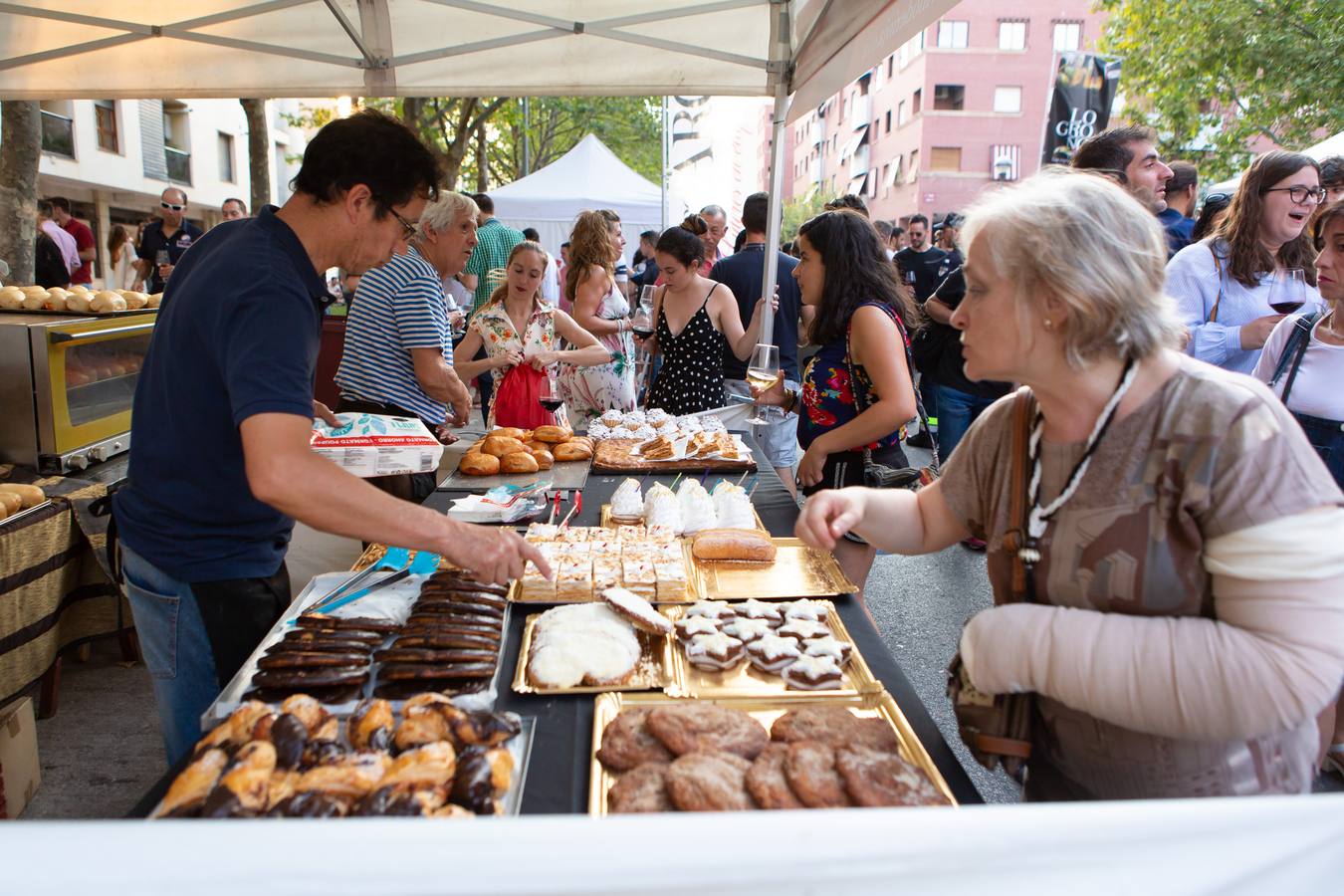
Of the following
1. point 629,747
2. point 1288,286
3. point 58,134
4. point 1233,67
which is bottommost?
point 629,747

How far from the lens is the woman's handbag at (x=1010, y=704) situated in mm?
1469

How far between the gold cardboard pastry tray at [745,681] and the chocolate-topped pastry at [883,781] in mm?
312

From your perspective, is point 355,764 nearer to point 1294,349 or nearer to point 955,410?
point 1294,349

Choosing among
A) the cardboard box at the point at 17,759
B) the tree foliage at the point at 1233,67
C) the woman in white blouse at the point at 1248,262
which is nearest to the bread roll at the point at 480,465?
the cardboard box at the point at 17,759

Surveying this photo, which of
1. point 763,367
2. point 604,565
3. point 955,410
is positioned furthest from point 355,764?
point 955,410

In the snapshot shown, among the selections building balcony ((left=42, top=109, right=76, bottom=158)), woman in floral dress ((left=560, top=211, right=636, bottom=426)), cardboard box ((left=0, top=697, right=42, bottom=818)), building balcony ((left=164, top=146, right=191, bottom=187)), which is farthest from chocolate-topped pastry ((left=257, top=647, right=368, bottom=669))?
building balcony ((left=164, top=146, right=191, bottom=187))

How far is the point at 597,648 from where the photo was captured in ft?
6.27

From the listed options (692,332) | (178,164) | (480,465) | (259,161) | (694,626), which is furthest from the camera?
(178,164)

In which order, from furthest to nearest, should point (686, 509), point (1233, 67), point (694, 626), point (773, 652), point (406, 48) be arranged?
point (1233, 67), point (406, 48), point (686, 509), point (694, 626), point (773, 652)

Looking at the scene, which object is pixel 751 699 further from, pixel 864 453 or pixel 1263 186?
pixel 1263 186

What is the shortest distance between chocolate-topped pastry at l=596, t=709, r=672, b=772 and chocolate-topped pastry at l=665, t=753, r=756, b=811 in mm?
88

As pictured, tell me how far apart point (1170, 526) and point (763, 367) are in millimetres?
3865

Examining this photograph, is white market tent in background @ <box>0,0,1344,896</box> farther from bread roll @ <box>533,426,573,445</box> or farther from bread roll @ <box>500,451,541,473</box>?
bread roll @ <box>533,426,573,445</box>

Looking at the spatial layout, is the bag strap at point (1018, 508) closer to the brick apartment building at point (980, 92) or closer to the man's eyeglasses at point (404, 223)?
the man's eyeglasses at point (404, 223)
